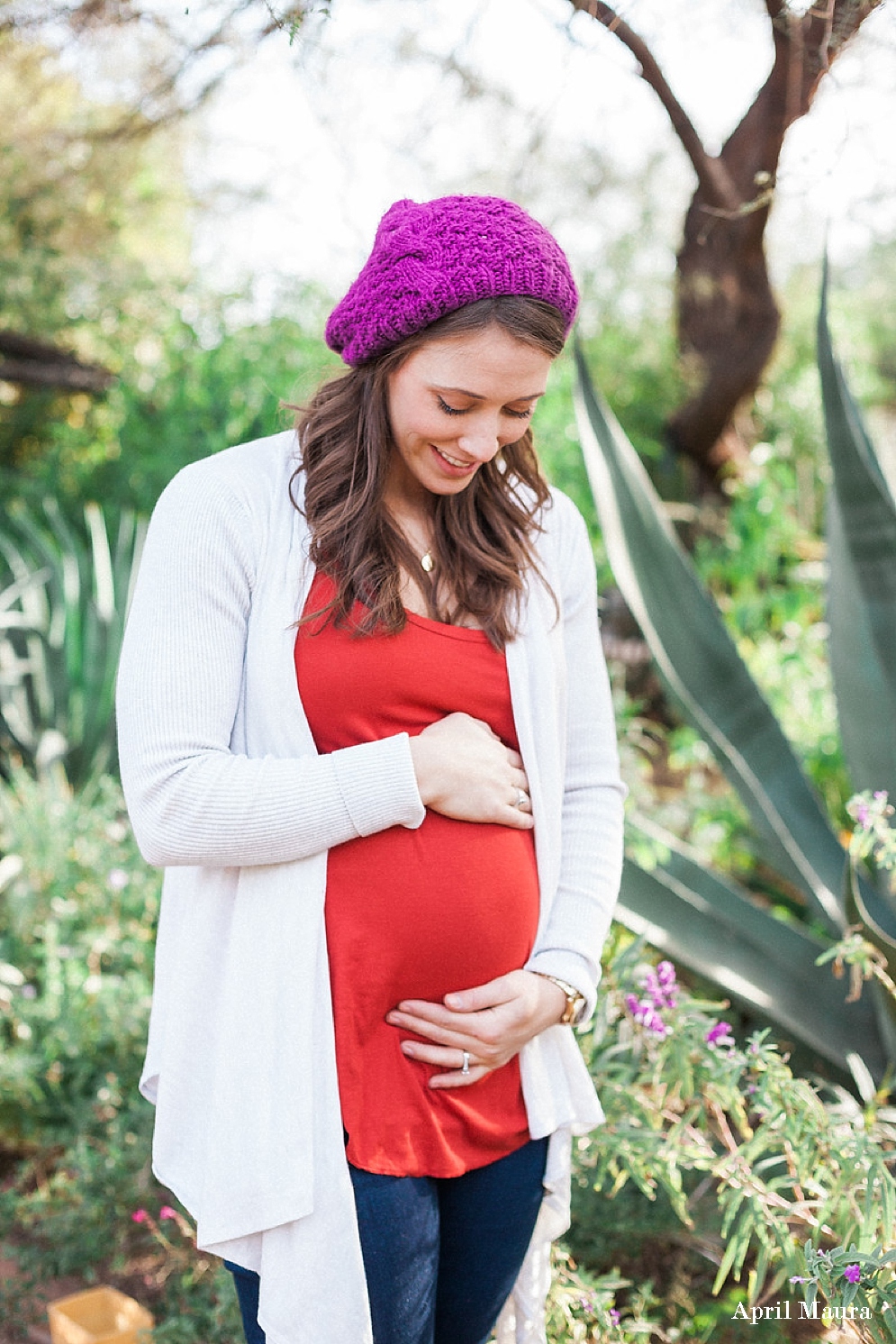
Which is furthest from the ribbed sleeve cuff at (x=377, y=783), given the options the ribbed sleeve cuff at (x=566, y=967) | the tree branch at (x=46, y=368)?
the tree branch at (x=46, y=368)

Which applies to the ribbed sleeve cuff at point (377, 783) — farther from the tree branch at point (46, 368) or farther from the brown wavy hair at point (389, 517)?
the tree branch at point (46, 368)

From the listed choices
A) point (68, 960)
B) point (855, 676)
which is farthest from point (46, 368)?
point (855, 676)

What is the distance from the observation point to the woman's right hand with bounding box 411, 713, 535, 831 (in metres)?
1.31

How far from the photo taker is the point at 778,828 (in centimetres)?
252

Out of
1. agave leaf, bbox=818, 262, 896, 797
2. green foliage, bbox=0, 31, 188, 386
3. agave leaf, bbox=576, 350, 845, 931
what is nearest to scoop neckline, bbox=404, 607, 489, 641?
agave leaf, bbox=576, 350, 845, 931

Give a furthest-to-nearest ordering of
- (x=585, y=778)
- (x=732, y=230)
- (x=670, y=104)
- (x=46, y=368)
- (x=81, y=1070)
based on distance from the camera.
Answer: (x=46, y=368)
(x=732, y=230)
(x=81, y=1070)
(x=670, y=104)
(x=585, y=778)

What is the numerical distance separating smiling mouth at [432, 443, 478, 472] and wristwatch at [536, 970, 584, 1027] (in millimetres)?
641

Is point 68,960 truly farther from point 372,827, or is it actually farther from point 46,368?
point 46,368

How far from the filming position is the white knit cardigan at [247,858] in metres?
1.25

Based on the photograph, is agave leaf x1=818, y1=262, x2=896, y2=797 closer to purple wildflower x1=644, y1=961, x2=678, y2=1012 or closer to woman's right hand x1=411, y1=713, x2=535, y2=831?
purple wildflower x1=644, y1=961, x2=678, y2=1012

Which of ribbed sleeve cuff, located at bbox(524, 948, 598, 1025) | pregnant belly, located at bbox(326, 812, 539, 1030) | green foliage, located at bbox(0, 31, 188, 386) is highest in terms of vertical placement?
green foliage, located at bbox(0, 31, 188, 386)

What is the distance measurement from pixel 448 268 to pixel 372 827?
0.64 metres

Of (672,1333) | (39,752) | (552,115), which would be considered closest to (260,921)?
(672,1333)

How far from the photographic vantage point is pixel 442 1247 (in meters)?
1.45
